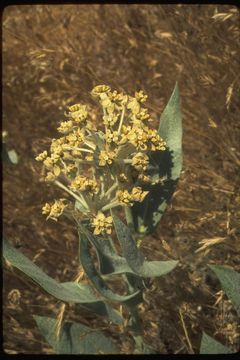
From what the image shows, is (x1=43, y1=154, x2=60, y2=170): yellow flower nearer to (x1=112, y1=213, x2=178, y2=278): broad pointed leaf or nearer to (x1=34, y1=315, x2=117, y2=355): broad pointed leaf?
(x1=112, y1=213, x2=178, y2=278): broad pointed leaf

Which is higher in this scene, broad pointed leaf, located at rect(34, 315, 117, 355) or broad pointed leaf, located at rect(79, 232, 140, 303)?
broad pointed leaf, located at rect(79, 232, 140, 303)

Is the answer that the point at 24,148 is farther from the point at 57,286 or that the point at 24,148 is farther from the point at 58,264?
the point at 57,286

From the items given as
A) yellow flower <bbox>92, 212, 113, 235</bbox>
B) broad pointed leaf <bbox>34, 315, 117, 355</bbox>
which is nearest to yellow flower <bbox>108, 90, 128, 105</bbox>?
yellow flower <bbox>92, 212, 113, 235</bbox>

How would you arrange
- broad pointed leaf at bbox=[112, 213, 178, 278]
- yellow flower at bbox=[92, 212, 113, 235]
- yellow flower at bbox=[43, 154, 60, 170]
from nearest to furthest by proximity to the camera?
broad pointed leaf at bbox=[112, 213, 178, 278] → yellow flower at bbox=[92, 212, 113, 235] → yellow flower at bbox=[43, 154, 60, 170]

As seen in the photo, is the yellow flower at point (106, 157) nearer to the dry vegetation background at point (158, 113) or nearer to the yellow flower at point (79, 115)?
the yellow flower at point (79, 115)

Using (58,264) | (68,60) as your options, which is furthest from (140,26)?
(58,264)

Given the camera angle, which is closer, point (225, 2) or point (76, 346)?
point (76, 346)

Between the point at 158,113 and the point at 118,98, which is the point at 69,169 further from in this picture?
the point at 158,113
